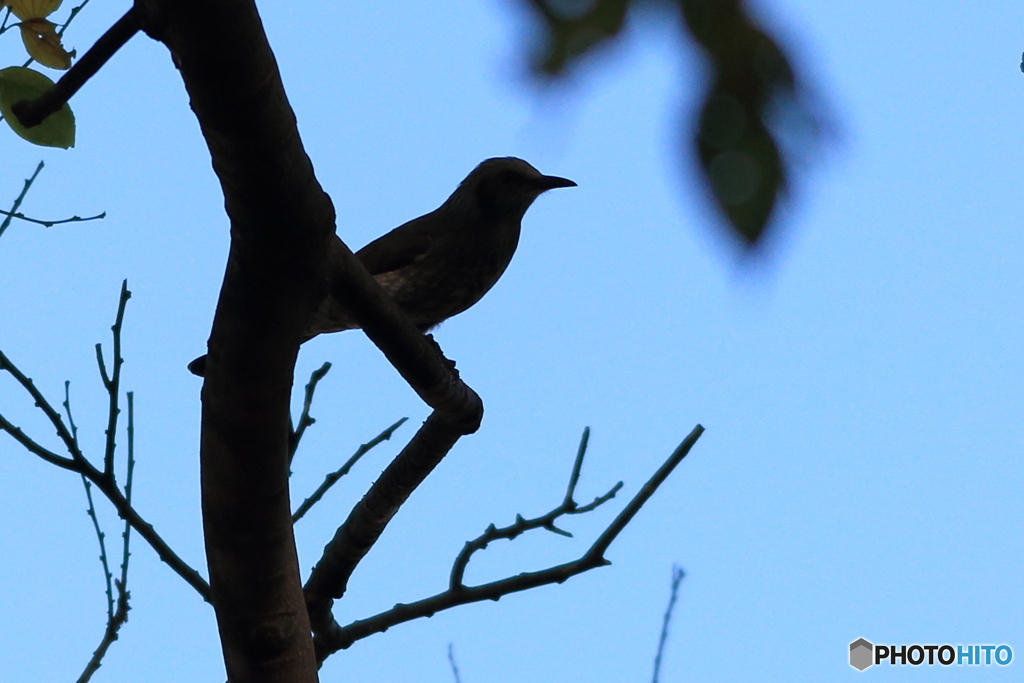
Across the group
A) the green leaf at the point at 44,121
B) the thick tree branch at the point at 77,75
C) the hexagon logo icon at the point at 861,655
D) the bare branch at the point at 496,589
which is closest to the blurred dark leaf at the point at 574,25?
the thick tree branch at the point at 77,75

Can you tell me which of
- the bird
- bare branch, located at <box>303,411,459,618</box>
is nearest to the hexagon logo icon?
A: the bird

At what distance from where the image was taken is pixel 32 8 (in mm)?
2422

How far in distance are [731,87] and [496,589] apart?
2877 mm

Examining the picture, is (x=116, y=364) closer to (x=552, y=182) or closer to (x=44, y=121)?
(x=44, y=121)

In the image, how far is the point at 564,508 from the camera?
12.8 feet

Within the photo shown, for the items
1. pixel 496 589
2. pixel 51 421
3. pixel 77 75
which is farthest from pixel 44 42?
pixel 496 589

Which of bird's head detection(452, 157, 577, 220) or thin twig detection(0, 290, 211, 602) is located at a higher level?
bird's head detection(452, 157, 577, 220)

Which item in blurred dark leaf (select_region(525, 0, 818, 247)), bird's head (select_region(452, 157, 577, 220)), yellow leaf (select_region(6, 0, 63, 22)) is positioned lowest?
blurred dark leaf (select_region(525, 0, 818, 247))

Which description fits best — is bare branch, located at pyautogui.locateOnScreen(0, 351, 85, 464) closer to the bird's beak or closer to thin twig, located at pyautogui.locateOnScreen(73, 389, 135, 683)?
thin twig, located at pyautogui.locateOnScreen(73, 389, 135, 683)

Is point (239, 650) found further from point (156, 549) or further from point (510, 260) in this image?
point (510, 260)

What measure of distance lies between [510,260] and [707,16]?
5057mm

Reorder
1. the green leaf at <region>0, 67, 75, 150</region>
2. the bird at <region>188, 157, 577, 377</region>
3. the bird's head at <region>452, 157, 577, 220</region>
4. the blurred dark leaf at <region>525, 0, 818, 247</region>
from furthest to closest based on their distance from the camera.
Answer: the bird's head at <region>452, 157, 577, 220</region> < the bird at <region>188, 157, 577, 377</region> < the green leaf at <region>0, 67, 75, 150</region> < the blurred dark leaf at <region>525, 0, 818, 247</region>

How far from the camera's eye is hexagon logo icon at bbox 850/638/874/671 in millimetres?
6613

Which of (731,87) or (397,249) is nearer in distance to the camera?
(731,87)
